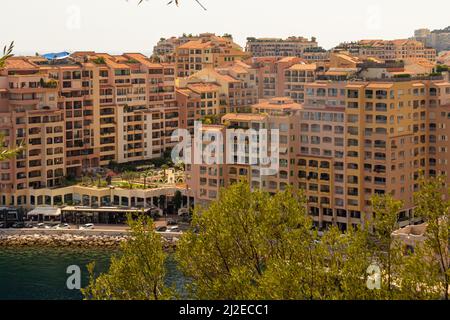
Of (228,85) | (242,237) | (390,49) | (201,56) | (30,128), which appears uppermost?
(390,49)

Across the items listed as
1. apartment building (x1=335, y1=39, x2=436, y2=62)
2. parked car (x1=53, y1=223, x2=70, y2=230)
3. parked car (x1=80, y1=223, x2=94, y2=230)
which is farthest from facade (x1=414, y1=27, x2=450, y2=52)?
parked car (x1=53, y1=223, x2=70, y2=230)

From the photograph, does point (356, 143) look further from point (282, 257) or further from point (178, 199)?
point (282, 257)

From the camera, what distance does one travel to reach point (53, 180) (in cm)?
2208

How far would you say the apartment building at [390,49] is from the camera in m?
37.5

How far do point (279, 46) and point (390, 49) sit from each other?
17.1ft

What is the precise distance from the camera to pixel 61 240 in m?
19.5

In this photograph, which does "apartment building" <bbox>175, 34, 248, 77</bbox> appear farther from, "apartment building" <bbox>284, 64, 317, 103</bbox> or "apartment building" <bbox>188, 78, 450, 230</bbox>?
"apartment building" <bbox>188, 78, 450, 230</bbox>

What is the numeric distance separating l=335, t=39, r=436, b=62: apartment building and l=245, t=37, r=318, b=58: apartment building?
288 cm

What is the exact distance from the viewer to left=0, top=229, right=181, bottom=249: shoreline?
19281mm

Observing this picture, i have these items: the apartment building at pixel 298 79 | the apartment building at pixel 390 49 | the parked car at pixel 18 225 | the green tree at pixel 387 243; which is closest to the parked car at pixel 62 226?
the parked car at pixel 18 225

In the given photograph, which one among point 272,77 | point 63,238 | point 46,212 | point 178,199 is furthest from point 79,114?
point 272,77

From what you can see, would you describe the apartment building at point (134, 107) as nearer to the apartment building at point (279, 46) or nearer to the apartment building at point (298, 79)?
the apartment building at point (298, 79)
